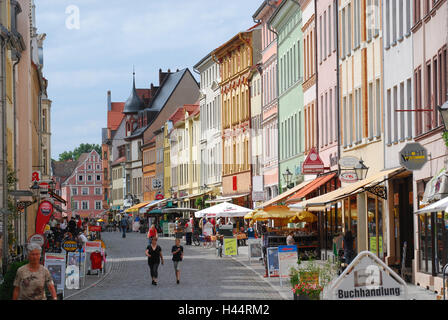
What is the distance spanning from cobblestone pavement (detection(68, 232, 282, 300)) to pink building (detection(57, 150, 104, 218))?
14584cm

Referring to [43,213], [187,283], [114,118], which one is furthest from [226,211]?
[114,118]

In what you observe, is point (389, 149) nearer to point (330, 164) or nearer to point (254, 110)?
point (330, 164)

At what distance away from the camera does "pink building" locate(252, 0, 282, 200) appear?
62.8 meters

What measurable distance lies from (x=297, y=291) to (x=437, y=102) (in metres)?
8.47

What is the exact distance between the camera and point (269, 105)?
64875 millimetres

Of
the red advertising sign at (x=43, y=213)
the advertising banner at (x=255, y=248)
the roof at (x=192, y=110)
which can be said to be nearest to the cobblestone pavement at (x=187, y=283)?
the advertising banner at (x=255, y=248)

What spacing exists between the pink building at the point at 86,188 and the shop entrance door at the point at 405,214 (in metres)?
158

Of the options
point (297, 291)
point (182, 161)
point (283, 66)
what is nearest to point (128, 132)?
point (182, 161)

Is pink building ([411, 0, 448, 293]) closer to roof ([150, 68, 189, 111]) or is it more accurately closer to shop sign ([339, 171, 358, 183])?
shop sign ([339, 171, 358, 183])

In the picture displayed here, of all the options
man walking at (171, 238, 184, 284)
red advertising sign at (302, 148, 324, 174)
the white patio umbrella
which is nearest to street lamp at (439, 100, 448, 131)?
man walking at (171, 238, 184, 284)

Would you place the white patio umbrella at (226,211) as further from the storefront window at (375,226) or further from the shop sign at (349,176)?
the shop sign at (349,176)

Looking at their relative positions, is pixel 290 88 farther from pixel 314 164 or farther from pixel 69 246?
pixel 69 246

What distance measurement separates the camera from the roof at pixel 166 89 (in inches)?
4826

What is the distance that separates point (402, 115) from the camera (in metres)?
30.9
